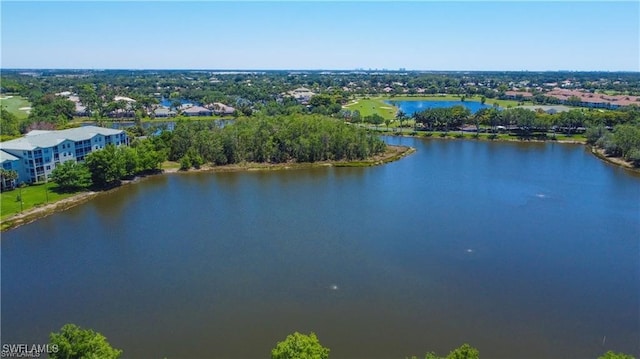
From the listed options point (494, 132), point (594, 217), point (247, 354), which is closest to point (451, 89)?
point (494, 132)

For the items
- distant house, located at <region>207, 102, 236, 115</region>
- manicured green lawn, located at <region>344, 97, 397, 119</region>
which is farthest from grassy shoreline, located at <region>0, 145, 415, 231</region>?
distant house, located at <region>207, 102, 236, 115</region>

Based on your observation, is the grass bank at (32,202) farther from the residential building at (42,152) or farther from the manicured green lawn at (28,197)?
the residential building at (42,152)

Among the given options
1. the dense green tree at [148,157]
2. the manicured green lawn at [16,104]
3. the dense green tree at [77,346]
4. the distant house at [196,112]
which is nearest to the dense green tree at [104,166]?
the dense green tree at [148,157]

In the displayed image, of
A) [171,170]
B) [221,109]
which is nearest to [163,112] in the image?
[221,109]

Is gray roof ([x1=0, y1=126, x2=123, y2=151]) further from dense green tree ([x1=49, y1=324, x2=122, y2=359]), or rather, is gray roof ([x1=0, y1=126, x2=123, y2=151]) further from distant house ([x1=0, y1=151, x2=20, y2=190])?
dense green tree ([x1=49, y1=324, x2=122, y2=359])

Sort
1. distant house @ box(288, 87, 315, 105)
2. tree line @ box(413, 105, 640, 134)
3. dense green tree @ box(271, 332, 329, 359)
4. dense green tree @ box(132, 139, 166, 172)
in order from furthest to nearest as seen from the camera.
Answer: distant house @ box(288, 87, 315, 105), tree line @ box(413, 105, 640, 134), dense green tree @ box(132, 139, 166, 172), dense green tree @ box(271, 332, 329, 359)
